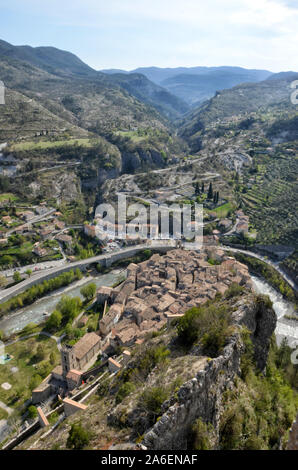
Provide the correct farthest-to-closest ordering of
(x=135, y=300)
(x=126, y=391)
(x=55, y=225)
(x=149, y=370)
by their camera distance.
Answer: (x=55, y=225) → (x=135, y=300) → (x=149, y=370) → (x=126, y=391)

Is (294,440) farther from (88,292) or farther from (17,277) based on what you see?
(17,277)

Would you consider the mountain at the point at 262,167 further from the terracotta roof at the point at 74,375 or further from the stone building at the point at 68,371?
the terracotta roof at the point at 74,375

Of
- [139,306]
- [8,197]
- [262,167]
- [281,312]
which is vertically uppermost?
[262,167]

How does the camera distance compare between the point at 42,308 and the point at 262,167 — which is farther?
the point at 262,167

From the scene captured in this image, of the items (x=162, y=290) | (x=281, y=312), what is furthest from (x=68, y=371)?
(x=281, y=312)

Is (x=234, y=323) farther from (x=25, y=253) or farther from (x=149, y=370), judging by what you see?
(x=25, y=253)

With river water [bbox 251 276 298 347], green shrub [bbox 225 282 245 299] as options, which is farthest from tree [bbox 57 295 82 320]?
green shrub [bbox 225 282 245 299]

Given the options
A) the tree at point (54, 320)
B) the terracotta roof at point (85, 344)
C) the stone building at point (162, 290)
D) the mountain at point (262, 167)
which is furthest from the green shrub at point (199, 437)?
the mountain at point (262, 167)
